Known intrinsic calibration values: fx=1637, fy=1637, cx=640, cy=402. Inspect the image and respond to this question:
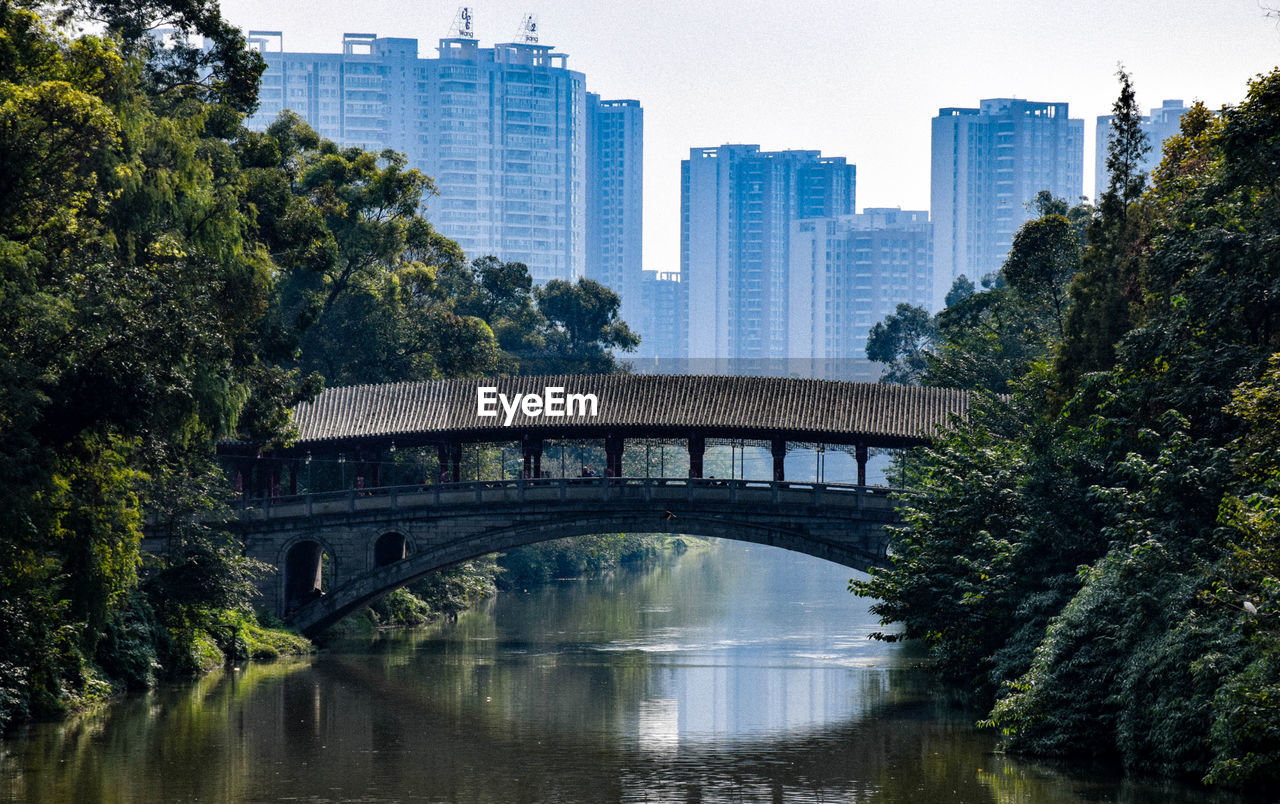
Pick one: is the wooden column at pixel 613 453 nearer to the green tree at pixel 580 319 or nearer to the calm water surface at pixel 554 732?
the calm water surface at pixel 554 732

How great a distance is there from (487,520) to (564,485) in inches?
101

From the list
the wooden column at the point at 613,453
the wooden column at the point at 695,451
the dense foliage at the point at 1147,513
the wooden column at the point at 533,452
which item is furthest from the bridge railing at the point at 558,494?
the dense foliage at the point at 1147,513

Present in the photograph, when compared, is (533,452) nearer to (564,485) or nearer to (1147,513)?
(564,485)

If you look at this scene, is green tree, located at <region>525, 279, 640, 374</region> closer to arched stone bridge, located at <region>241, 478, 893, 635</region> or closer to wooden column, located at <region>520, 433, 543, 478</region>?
wooden column, located at <region>520, 433, 543, 478</region>

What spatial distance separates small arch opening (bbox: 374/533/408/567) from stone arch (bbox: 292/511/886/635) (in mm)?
1064

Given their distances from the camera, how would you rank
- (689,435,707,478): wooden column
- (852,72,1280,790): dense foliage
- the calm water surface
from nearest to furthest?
(852,72,1280,790): dense foliage < the calm water surface < (689,435,707,478): wooden column

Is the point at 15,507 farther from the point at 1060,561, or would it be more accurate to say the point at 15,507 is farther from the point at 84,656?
the point at 1060,561

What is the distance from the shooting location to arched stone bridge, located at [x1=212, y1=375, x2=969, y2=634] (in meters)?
45.8

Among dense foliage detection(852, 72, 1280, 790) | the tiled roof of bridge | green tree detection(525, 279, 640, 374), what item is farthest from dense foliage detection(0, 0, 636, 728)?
green tree detection(525, 279, 640, 374)

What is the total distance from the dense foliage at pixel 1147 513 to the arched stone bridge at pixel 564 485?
5.65 meters

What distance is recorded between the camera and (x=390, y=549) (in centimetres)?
5025

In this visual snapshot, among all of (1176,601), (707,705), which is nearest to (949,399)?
(707,705)

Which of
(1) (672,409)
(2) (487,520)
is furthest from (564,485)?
(1) (672,409)

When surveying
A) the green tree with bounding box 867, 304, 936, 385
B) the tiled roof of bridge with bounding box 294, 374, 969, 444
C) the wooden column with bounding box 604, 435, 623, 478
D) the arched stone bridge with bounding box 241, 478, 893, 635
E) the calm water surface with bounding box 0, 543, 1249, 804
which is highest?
the green tree with bounding box 867, 304, 936, 385
